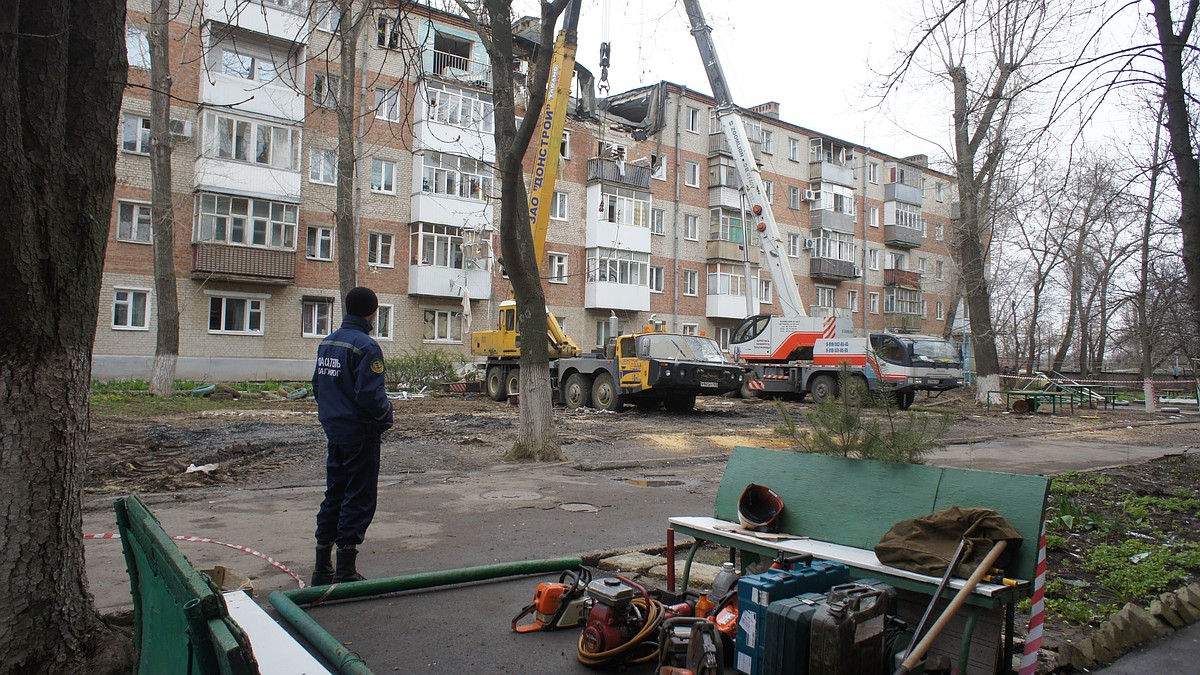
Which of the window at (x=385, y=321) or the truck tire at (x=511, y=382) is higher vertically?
the window at (x=385, y=321)

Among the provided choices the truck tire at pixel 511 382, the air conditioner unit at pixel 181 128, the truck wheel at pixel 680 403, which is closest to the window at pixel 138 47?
the air conditioner unit at pixel 181 128

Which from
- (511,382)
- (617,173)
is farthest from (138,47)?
(617,173)

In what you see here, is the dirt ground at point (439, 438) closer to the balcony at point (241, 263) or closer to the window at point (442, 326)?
the balcony at point (241, 263)

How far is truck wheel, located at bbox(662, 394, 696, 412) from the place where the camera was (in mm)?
20781

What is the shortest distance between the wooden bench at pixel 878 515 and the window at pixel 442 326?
28940 mm

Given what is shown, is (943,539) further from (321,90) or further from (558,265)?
(558,265)

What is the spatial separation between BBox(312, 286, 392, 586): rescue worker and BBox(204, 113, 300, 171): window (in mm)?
25781

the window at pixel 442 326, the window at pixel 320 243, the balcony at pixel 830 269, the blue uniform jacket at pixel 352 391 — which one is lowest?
the blue uniform jacket at pixel 352 391

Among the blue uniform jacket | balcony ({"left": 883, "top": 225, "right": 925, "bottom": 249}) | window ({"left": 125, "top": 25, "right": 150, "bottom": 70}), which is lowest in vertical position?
the blue uniform jacket

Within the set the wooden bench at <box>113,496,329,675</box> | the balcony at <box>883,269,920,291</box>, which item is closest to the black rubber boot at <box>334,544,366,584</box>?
the wooden bench at <box>113,496,329,675</box>

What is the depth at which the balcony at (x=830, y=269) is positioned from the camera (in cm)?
4716

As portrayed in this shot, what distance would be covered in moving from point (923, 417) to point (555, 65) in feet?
41.8

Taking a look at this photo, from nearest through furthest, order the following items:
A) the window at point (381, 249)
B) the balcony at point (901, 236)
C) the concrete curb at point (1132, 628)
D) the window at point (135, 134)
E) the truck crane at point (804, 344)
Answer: the concrete curb at point (1132, 628)
the truck crane at point (804, 344)
the window at point (135, 134)
the window at point (381, 249)
the balcony at point (901, 236)

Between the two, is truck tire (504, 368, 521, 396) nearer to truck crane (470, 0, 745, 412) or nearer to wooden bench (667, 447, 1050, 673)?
truck crane (470, 0, 745, 412)
